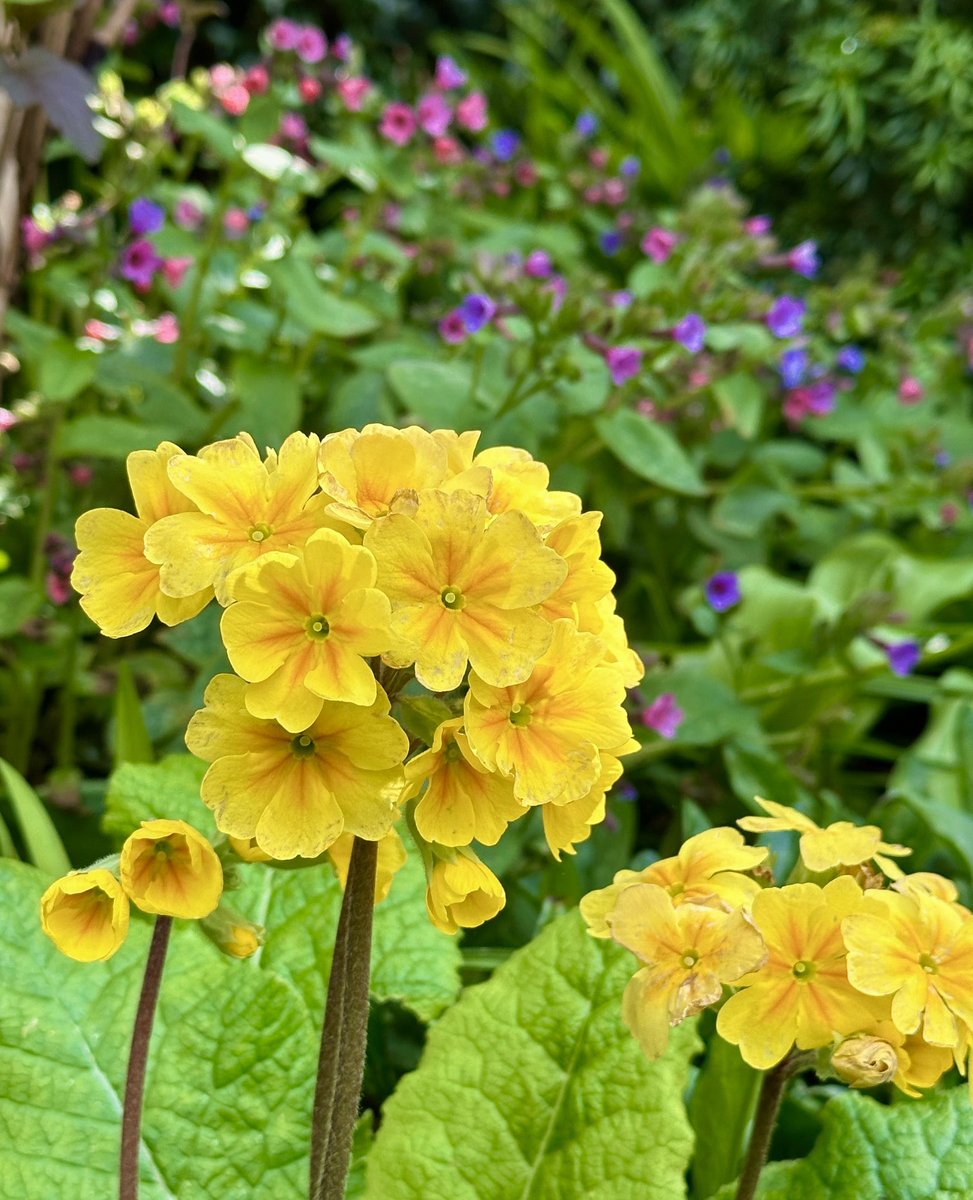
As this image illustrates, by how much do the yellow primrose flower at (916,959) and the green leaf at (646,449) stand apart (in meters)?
1.01

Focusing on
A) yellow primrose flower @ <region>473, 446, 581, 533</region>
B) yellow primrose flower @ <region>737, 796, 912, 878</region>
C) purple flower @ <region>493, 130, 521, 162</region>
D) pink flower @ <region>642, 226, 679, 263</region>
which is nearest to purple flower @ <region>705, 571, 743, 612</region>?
pink flower @ <region>642, 226, 679, 263</region>

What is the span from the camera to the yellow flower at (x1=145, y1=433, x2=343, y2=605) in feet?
1.94

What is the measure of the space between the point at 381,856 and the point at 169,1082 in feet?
0.98

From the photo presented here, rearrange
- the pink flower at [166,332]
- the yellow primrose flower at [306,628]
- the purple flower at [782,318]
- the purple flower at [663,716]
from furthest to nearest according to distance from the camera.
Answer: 1. the purple flower at [782,318]
2. the pink flower at [166,332]
3. the purple flower at [663,716]
4. the yellow primrose flower at [306,628]

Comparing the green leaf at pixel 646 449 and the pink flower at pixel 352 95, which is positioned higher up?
the pink flower at pixel 352 95

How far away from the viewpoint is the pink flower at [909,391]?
2.47 m

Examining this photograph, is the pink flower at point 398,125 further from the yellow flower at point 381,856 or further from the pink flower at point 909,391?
the yellow flower at point 381,856

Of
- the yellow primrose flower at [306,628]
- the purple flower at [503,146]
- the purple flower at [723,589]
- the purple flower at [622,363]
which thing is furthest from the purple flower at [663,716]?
the purple flower at [503,146]

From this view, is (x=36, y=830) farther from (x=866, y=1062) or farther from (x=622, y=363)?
(x=622, y=363)

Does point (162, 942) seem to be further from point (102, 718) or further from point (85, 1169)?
point (102, 718)

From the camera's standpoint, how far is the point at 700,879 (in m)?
0.73

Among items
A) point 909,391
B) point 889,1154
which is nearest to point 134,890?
point 889,1154

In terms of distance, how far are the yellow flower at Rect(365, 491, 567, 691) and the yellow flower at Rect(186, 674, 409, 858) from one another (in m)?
0.04

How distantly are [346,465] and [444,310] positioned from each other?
1697 millimetres
